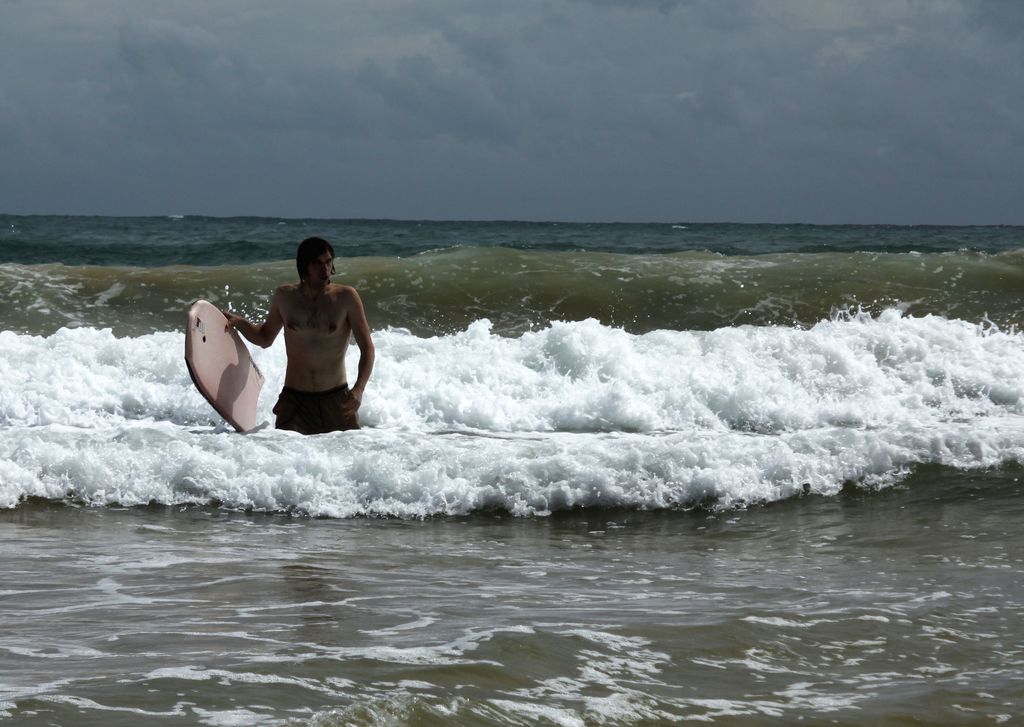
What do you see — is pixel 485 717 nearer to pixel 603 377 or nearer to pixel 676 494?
pixel 676 494

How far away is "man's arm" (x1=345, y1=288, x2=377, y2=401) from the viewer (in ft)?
21.5

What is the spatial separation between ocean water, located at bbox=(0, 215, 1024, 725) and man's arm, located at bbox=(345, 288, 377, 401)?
81 cm

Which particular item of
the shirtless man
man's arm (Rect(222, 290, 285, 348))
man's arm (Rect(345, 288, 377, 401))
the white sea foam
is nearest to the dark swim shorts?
the shirtless man

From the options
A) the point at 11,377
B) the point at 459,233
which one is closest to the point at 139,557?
the point at 11,377

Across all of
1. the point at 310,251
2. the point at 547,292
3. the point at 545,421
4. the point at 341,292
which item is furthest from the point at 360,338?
the point at 547,292

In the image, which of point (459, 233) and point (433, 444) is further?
point (459, 233)

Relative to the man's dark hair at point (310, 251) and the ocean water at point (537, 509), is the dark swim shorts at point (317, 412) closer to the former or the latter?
the ocean water at point (537, 509)

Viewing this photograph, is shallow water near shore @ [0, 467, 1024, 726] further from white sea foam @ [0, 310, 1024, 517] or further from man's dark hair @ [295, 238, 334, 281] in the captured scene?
man's dark hair @ [295, 238, 334, 281]

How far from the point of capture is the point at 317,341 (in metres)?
6.70

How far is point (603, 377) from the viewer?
33.1 ft

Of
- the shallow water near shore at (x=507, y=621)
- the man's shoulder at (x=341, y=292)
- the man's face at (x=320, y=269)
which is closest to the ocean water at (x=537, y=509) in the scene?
the shallow water near shore at (x=507, y=621)

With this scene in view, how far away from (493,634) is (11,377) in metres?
7.16

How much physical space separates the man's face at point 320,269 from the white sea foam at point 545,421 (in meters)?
1.36

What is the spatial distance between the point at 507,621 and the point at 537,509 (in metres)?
3.00
